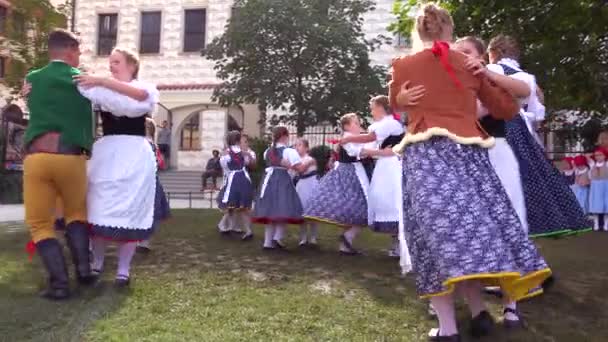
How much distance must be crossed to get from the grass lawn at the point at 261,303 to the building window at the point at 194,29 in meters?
22.3

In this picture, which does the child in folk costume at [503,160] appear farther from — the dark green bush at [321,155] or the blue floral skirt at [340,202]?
the dark green bush at [321,155]

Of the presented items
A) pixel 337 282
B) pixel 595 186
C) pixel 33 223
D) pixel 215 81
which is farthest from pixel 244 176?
pixel 215 81

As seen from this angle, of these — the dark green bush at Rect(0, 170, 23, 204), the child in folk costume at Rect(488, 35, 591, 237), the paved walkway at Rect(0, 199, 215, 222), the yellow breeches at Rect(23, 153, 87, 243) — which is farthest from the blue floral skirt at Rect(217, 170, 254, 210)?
the dark green bush at Rect(0, 170, 23, 204)

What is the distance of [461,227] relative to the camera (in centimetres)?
362

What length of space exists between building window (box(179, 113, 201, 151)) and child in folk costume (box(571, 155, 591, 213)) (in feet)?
57.6

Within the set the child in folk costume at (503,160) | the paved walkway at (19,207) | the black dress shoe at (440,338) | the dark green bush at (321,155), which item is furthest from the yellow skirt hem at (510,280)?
the dark green bush at (321,155)

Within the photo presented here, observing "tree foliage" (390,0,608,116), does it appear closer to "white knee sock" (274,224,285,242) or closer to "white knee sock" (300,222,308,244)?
"white knee sock" (300,222,308,244)

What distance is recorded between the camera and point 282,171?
313 inches

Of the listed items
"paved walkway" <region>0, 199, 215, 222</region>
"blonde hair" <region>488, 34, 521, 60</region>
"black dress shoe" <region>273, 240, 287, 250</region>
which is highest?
"blonde hair" <region>488, 34, 521, 60</region>

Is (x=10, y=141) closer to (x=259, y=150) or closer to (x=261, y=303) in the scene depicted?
(x=259, y=150)

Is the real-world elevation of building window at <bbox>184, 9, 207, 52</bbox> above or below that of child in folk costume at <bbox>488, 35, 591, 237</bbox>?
above

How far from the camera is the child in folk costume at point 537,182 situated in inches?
194

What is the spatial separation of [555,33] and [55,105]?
7.73m

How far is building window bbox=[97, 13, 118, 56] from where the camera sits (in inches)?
1167
